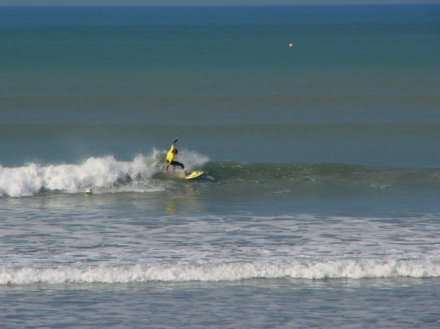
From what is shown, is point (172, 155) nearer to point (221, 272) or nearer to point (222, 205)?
point (222, 205)

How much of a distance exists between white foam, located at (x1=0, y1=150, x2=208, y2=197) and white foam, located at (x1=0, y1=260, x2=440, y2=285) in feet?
28.0

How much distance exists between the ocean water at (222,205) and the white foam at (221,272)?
0.03 metres

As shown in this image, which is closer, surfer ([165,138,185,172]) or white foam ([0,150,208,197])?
surfer ([165,138,185,172])

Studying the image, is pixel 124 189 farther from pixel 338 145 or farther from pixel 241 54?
pixel 241 54

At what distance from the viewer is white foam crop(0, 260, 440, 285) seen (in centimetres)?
1669

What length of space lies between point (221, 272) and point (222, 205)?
6.82 meters

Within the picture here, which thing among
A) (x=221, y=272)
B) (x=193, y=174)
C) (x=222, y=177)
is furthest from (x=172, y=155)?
(x=221, y=272)

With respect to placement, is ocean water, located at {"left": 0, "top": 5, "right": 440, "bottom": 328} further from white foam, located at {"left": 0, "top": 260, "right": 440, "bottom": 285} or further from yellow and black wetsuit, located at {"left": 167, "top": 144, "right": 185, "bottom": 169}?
yellow and black wetsuit, located at {"left": 167, "top": 144, "right": 185, "bottom": 169}

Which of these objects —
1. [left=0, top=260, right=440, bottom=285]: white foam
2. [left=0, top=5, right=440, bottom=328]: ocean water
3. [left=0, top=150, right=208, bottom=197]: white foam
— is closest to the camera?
[left=0, top=5, right=440, bottom=328]: ocean water

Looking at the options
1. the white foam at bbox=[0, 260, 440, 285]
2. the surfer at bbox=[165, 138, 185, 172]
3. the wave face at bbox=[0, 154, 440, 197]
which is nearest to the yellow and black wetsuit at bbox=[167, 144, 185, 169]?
the surfer at bbox=[165, 138, 185, 172]

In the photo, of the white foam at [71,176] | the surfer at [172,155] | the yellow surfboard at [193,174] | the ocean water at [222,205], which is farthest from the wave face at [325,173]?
the white foam at [71,176]

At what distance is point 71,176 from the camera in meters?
26.5

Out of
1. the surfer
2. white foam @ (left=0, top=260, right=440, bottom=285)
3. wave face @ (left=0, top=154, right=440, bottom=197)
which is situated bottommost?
white foam @ (left=0, top=260, right=440, bottom=285)

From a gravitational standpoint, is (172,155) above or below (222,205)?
above
